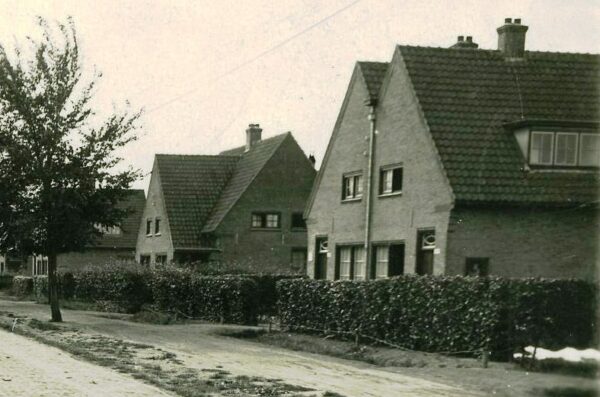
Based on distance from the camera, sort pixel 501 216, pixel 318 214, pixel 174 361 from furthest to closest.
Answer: pixel 318 214 → pixel 501 216 → pixel 174 361

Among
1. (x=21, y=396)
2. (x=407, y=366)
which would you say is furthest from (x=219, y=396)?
(x=407, y=366)

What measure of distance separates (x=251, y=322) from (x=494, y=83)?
10.0 meters

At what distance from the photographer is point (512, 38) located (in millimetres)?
25812

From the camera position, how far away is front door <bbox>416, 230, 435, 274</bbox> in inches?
911

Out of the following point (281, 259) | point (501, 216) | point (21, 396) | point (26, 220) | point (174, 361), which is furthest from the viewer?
point (281, 259)

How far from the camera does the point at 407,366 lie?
15.7 metres

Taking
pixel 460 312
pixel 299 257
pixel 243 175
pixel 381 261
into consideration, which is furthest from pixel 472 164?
pixel 243 175

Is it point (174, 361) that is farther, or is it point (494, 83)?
point (494, 83)

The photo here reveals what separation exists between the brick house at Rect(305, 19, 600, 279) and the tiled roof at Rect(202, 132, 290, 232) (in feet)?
43.7

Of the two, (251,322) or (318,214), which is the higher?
(318,214)

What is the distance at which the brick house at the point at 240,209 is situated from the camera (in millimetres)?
40875

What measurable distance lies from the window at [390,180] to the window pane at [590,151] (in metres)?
5.24

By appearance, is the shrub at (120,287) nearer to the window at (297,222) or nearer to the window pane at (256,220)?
the window pane at (256,220)

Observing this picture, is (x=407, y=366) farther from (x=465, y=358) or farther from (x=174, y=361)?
(x=174, y=361)
